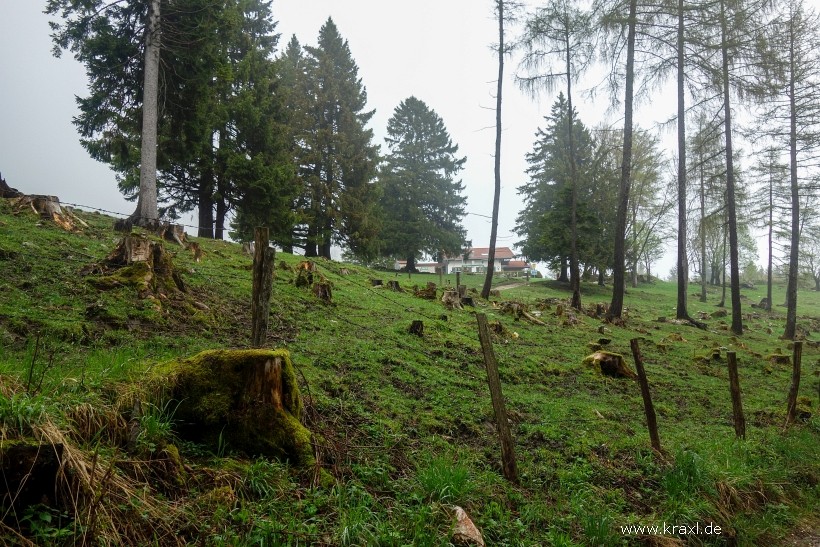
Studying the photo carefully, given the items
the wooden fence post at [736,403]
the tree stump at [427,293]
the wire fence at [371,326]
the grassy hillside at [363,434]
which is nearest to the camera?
the grassy hillside at [363,434]

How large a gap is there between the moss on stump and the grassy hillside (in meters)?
0.12

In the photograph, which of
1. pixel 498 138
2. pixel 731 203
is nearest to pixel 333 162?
pixel 498 138

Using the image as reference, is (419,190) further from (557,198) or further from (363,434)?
(363,434)

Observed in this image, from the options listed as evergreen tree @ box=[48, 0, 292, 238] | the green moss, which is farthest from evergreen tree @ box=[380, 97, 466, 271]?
the green moss

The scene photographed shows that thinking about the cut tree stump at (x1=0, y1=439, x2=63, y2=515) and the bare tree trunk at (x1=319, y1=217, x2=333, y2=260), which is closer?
the cut tree stump at (x1=0, y1=439, x2=63, y2=515)

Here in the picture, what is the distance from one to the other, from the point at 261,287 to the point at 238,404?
4.02 ft

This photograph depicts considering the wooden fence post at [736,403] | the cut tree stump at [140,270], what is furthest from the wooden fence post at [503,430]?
the cut tree stump at [140,270]

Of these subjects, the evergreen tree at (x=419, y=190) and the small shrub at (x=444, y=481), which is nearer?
the small shrub at (x=444, y=481)

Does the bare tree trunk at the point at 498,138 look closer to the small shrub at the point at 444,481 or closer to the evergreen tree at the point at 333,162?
the evergreen tree at the point at 333,162

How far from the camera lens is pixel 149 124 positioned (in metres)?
12.3

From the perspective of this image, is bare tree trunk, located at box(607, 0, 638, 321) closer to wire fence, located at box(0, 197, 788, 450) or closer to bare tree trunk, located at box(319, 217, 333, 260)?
wire fence, located at box(0, 197, 788, 450)

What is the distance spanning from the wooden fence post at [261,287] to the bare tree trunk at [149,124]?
10.1 meters

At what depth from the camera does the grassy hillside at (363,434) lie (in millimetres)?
2707

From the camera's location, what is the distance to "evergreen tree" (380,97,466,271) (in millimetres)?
34934
